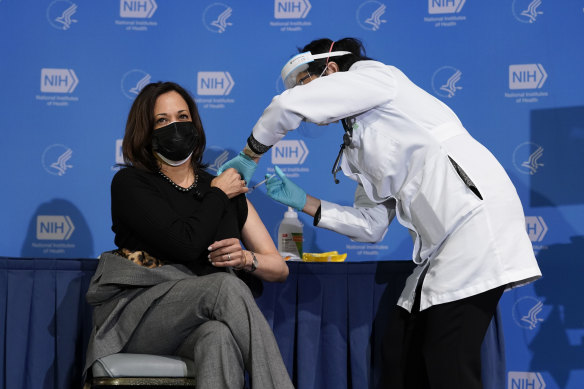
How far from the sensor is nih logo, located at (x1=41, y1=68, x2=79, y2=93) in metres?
3.08

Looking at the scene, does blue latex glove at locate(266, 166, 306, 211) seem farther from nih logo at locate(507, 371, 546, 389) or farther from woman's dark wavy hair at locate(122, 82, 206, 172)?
nih logo at locate(507, 371, 546, 389)

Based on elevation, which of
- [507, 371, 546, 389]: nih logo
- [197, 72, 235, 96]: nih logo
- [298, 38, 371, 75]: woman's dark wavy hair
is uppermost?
[197, 72, 235, 96]: nih logo

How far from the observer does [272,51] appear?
309cm

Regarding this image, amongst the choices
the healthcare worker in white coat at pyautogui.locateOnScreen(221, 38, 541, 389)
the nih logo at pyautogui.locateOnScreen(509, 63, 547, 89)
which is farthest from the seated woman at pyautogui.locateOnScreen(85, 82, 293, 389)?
the nih logo at pyautogui.locateOnScreen(509, 63, 547, 89)

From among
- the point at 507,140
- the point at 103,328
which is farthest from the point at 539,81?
the point at 103,328

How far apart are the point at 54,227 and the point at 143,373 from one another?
5.42 feet

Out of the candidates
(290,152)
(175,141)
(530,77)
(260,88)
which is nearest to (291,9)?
(260,88)

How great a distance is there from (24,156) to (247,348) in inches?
78.2

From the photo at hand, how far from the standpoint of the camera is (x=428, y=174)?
1731mm

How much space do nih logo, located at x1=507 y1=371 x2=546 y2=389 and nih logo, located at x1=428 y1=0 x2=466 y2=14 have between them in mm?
1673

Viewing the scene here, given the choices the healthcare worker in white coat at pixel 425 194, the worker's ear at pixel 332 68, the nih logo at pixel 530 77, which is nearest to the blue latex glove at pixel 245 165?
the healthcare worker in white coat at pixel 425 194

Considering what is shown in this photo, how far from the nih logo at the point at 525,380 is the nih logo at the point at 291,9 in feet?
6.25

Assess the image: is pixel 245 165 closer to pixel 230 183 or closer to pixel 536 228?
pixel 230 183

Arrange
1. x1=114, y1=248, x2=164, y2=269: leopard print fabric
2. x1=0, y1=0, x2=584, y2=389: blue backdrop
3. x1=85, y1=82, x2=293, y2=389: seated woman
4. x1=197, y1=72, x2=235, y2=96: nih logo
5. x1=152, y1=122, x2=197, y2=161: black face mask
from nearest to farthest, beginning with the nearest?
x1=85, y1=82, x2=293, y2=389: seated woman < x1=114, y1=248, x2=164, y2=269: leopard print fabric < x1=152, y1=122, x2=197, y2=161: black face mask < x1=0, y1=0, x2=584, y2=389: blue backdrop < x1=197, y1=72, x2=235, y2=96: nih logo
